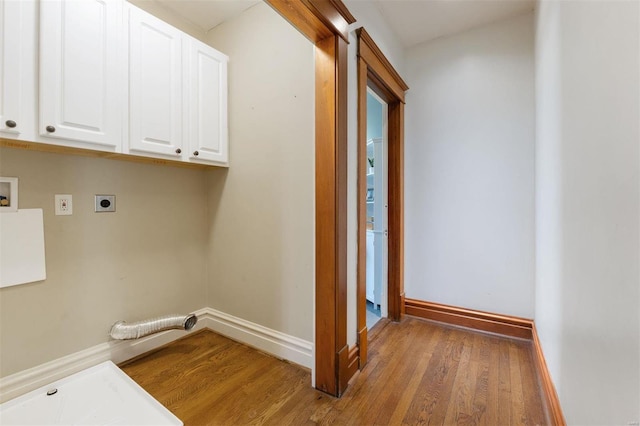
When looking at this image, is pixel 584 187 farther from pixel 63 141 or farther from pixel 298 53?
pixel 63 141

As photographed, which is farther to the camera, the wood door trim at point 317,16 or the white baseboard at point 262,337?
the white baseboard at point 262,337

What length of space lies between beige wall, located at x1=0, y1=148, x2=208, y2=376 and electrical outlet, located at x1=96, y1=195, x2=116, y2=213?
3cm

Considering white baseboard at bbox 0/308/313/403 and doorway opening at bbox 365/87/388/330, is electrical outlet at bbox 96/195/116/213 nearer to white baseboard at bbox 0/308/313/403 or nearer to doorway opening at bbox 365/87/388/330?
white baseboard at bbox 0/308/313/403

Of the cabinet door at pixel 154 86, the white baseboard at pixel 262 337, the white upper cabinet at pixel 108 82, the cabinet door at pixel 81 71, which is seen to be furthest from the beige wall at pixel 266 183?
the cabinet door at pixel 81 71

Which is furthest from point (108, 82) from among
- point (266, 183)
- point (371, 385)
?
point (371, 385)

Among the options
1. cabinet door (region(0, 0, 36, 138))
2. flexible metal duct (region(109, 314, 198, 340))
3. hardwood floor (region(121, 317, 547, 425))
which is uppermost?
cabinet door (region(0, 0, 36, 138))

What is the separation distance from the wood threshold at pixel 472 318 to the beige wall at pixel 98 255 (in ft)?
6.68

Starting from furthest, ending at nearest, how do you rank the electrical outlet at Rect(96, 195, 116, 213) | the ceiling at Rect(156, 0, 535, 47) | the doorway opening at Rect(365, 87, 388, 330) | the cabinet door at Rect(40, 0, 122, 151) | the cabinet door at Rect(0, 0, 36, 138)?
the doorway opening at Rect(365, 87, 388, 330) < the ceiling at Rect(156, 0, 535, 47) < the electrical outlet at Rect(96, 195, 116, 213) < the cabinet door at Rect(40, 0, 122, 151) < the cabinet door at Rect(0, 0, 36, 138)

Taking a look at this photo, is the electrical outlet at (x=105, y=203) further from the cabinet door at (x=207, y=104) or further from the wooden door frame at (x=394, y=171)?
the wooden door frame at (x=394, y=171)

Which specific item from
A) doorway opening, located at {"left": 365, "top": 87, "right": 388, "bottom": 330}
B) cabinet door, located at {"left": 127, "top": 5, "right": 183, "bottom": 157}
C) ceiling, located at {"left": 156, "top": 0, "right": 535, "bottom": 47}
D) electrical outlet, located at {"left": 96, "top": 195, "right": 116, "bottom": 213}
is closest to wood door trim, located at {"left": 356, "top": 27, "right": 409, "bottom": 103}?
doorway opening, located at {"left": 365, "top": 87, "right": 388, "bottom": 330}

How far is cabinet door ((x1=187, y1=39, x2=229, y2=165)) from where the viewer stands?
2.00 meters

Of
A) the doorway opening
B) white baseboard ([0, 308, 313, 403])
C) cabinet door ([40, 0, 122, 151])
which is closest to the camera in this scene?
cabinet door ([40, 0, 122, 151])

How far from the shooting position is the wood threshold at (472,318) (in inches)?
87.7

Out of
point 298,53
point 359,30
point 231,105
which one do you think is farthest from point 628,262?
point 231,105
